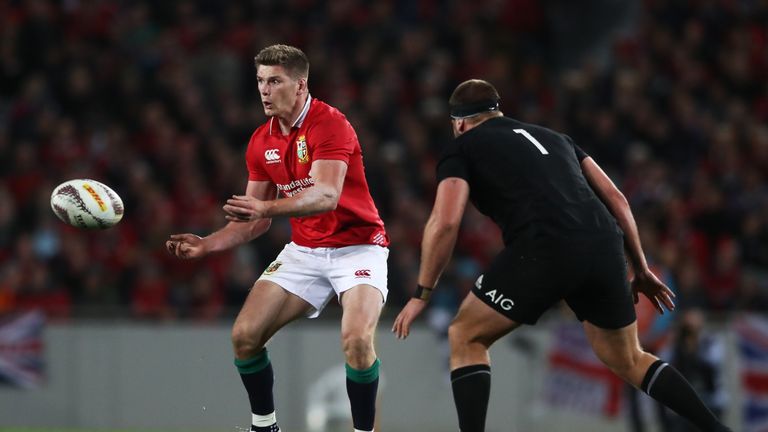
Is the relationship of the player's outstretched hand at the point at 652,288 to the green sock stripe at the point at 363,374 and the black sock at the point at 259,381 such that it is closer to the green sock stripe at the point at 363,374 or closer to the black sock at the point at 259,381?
the green sock stripe at the point at 363,374

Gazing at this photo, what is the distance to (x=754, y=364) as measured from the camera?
13477 millimetres

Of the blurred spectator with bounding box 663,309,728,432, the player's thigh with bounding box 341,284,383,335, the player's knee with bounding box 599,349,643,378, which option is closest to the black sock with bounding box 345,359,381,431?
the player's thigh with bounding box 341,284,383,335

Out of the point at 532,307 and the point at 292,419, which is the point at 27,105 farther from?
the point at 532,307

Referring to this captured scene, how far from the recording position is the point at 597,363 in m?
13.8

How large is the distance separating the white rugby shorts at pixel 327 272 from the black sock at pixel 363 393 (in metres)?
0.47

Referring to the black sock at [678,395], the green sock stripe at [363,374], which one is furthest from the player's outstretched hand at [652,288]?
the green sock stripe at [363,374]

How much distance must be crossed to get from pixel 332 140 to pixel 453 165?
0.88 metres

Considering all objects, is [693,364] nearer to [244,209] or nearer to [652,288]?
[652,288]

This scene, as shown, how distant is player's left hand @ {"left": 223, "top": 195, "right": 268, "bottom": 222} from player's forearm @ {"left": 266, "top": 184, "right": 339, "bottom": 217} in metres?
0.10

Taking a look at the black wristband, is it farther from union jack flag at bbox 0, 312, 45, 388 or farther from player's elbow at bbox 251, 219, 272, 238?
union jack flag at bbox 0, 312, 45, 388

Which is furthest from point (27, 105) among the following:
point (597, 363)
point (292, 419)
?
point (597, 363)

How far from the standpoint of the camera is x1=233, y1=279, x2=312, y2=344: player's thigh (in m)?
7.58

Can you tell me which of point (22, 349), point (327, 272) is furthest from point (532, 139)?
point (22, 349)

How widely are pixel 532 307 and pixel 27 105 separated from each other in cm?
1080
